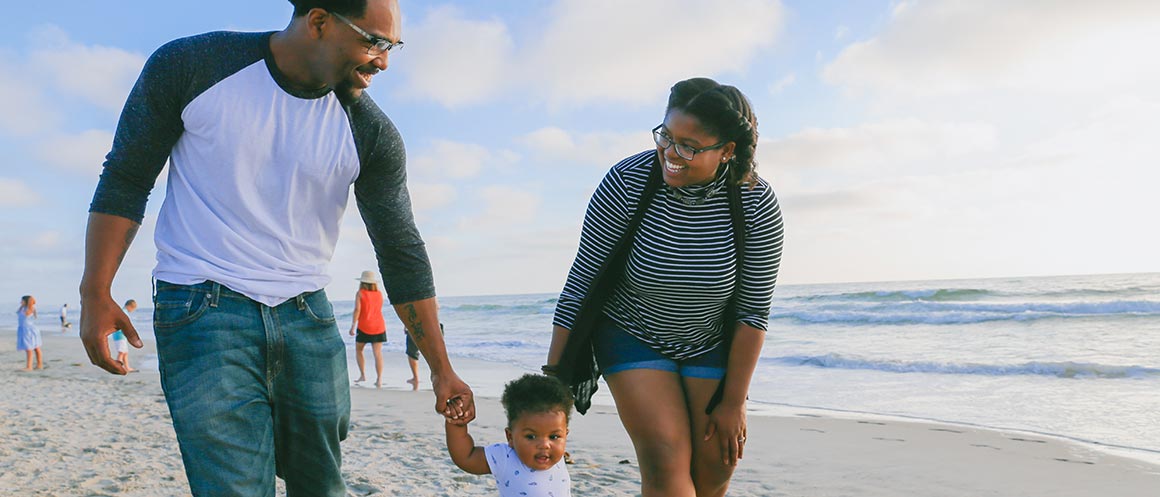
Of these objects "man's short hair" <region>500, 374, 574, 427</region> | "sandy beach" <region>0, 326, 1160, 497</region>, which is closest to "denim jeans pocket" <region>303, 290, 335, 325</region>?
"man's short hair" <region>500, 374, 574, 427</region>

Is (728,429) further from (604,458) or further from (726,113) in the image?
(604,458)

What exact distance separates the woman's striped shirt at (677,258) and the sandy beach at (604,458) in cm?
263

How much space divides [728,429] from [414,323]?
49.6 inches

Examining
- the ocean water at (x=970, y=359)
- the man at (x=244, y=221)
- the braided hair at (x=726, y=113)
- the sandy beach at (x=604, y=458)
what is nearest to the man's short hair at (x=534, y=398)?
the man at (x=244, y=221)

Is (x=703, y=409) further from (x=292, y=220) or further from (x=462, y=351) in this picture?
(x=462, y=351)

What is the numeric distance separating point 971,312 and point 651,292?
2336 centimetres

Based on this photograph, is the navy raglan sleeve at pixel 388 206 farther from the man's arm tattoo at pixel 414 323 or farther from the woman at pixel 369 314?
the woman at pixel 369 314

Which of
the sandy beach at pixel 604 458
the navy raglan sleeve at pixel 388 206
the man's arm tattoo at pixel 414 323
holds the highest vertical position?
the navy raglan sleeve at pixel 388 206

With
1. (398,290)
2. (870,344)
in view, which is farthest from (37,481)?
(870,344)

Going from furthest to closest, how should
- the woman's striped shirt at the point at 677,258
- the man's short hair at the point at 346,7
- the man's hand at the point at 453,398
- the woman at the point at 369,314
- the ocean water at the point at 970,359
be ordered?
1. the woman at the point at 369,314
2. the ocean water at the point at 970,359
3. the woman's striped shirt at the point at 677,258
4. the man's hand at the point at 453,398
5. the man's short hair at the point at 346,7

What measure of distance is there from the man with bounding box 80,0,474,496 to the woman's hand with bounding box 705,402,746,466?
145cm

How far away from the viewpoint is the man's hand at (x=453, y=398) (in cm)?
277

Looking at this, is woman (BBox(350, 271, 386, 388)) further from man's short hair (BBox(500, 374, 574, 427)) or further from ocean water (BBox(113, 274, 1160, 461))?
man's short hair (BBox(500, 374, 574, 427))

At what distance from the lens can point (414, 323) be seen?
2.81 metres
